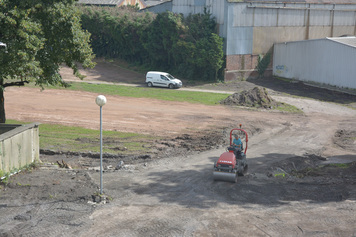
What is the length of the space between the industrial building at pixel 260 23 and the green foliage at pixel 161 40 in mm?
1352

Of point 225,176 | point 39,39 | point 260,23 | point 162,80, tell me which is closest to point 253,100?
point 162,80

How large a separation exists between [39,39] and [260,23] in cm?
3032

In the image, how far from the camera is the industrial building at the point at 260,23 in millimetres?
42500

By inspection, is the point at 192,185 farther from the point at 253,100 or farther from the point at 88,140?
the point at 253,100

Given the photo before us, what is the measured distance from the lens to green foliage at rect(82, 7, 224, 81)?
43094 mm

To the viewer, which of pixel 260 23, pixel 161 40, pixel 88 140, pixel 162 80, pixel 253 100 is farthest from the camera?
pixel 161 40

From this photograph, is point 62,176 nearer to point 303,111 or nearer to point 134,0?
point 303,111

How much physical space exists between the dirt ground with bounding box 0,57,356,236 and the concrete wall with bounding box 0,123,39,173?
20.4 inches

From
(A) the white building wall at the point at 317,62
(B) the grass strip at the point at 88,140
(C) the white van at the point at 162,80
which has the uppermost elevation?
(A) the white building wall at the point at 317,62

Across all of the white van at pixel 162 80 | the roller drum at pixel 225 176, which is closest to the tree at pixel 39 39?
the roller drum at pixel 225 176

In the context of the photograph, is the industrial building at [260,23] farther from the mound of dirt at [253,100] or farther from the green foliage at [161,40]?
the mound of dirt at [253,100]

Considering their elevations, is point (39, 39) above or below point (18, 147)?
above

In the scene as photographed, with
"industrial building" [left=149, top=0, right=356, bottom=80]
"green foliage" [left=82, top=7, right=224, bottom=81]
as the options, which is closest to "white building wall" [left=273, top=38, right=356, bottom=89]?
"industrial building" [left=149, top=0, right=356, bottom=80]

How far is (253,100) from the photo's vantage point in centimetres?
3256
